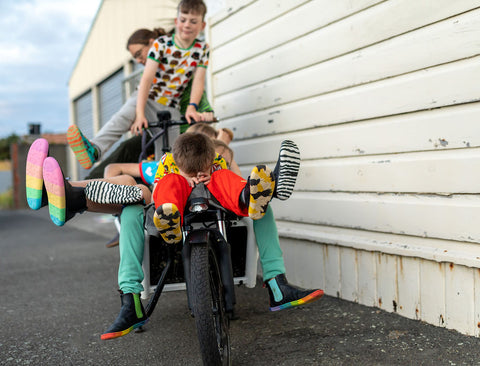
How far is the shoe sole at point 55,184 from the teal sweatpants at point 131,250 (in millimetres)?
328

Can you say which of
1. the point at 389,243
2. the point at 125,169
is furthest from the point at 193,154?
the point at 389,243

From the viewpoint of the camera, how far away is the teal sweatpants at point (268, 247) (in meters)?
2.72

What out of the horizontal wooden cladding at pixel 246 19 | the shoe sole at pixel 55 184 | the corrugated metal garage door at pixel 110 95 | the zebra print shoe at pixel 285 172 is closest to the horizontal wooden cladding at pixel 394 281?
the zebra print shoe at pixel 285 172

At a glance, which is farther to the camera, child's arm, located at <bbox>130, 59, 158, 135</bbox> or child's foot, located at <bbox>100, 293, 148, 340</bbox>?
child's arm, located at <bbox>130, 59, 158, 135</bbox>

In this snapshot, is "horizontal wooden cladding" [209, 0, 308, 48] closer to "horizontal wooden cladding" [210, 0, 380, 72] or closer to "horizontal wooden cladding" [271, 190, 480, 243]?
"horizontal wooden cladding" [210, 0, 380, 72]

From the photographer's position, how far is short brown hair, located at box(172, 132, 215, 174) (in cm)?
244

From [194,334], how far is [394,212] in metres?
1.46

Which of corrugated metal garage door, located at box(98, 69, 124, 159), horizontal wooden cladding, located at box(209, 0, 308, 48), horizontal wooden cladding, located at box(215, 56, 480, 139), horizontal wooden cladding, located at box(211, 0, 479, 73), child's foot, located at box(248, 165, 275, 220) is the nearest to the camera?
child's foot, located at box(248, 165, 275, 220)

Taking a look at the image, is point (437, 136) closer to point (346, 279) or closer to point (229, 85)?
point (346, 279)

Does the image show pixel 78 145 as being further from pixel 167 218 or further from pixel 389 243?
pixel 389 243

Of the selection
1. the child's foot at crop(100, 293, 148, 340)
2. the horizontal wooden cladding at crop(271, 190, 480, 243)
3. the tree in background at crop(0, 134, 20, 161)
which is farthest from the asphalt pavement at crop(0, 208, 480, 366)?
the tree in background at crop(0, 134, 20, 161)

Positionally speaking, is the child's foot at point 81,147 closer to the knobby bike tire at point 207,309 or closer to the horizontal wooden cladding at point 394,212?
the knobby bike tire at point 207,309

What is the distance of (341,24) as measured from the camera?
11.4ft

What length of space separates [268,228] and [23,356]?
1.52 metres
